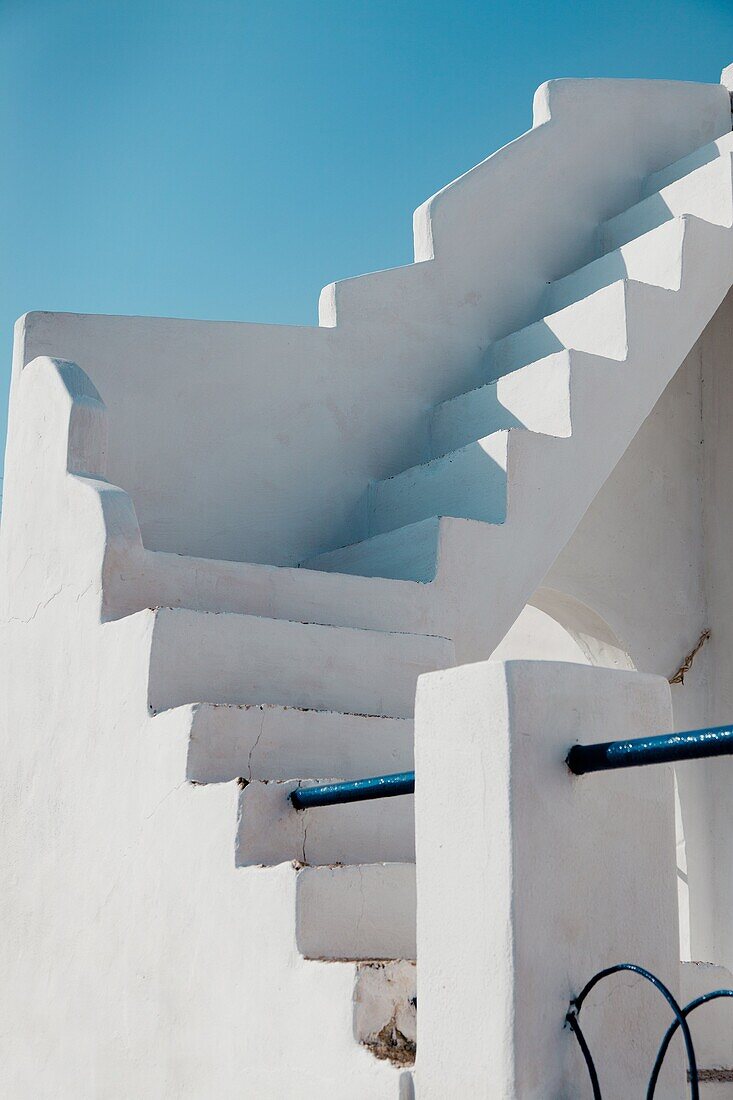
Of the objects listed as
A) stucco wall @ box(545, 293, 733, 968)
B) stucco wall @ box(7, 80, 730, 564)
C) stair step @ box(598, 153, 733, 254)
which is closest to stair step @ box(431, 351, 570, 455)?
stucco wall @ box(7, 80, 730, 564)

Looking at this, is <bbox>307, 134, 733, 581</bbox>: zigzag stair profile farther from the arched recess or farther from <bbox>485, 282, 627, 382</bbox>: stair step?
the arched recess

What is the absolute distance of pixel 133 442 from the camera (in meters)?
4.98

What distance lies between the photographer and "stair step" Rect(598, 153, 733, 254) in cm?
530

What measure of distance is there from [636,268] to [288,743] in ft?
9.51

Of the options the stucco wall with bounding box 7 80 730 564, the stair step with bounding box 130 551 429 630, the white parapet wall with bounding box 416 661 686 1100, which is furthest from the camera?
the stucco wall with bounding box 7 80 730 564

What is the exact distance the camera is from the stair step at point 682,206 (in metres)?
5.30

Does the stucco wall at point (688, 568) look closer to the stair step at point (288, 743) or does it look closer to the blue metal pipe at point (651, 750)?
the stair step at point (288, 743)

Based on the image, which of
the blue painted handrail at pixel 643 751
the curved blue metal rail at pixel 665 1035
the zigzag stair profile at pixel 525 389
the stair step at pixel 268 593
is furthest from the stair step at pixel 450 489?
the curved blue metal rail at pixel 665 1035

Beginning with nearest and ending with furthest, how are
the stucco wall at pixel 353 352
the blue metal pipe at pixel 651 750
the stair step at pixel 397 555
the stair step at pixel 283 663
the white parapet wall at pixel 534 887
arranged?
the blue metal pipe at pixel 651 750 < the white parapet wall at pixel 534 887 < the stair step at pixel 283 663 < the stair step at pixel 397 555 < the stucco wall at pixel 353 352

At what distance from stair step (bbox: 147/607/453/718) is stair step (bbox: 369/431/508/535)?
72cm

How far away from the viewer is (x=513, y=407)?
497 cm

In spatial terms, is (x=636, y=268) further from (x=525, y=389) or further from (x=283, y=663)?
(x=283, y=663)

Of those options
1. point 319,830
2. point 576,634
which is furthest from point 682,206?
point 319,830

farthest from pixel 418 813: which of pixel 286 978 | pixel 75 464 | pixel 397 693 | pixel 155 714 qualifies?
pixel 75 464
